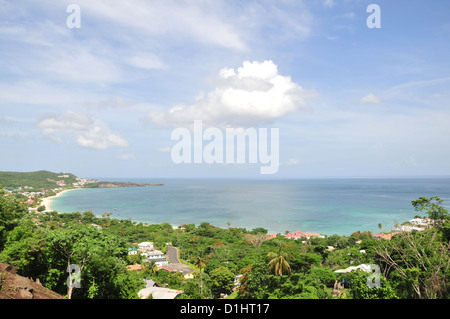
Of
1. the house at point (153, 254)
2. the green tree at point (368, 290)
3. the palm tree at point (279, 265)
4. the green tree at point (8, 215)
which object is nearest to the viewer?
the green tree at point (368, 290)

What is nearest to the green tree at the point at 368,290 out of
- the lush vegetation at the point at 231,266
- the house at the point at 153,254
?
the lush vegetation at the point at 231,266

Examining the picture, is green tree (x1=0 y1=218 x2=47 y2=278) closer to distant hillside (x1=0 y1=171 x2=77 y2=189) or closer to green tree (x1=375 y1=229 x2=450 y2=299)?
green tree (x1=375 y1=229 x2=450 y2=299)

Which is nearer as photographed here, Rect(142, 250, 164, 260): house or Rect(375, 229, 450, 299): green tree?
Rect(375, 229, 450, 299): green tree

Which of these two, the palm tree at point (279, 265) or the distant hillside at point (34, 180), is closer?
the palm tree at point (279, 265)

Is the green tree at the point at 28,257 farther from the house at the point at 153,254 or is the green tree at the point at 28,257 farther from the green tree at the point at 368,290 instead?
the house at the point at 153,254

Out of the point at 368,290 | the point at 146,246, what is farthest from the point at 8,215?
the point at 146,246

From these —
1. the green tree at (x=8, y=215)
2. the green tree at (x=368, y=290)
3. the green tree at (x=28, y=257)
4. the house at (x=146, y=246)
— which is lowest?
the house at (x=146, y=246)

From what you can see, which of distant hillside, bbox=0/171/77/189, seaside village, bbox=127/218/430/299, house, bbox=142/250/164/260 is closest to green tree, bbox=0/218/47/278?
seaside village, bbox=127/218/430/299
